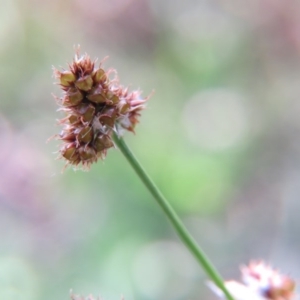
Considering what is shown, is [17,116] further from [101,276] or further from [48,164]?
[101,276]

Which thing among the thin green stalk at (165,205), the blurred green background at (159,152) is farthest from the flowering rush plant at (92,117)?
the blurred green background at (159,152)

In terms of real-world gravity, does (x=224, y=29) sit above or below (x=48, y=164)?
above

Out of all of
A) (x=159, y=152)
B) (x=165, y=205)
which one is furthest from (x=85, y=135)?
(x=159, y=152)

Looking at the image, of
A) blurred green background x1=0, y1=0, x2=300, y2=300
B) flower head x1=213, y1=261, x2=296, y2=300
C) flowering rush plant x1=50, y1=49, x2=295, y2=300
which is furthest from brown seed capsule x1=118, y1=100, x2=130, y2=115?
blurred green background x1=0, y1=0, x2=300, y2=300

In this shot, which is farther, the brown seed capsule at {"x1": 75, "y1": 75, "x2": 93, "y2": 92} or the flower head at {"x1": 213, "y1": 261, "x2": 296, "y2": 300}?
the flower head at {"x1": 213, "y1": 261, "x2": 296, "y2": 300}

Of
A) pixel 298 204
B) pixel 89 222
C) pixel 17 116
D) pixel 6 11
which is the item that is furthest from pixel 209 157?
pixel 6 11

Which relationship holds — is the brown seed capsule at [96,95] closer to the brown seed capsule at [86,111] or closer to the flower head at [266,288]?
the brown seed capsule at [86,111]

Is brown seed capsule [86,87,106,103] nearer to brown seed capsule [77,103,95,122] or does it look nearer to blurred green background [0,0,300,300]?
brown seed capsule [77,103,95,122]

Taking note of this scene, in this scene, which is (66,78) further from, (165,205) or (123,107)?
(165,205)
